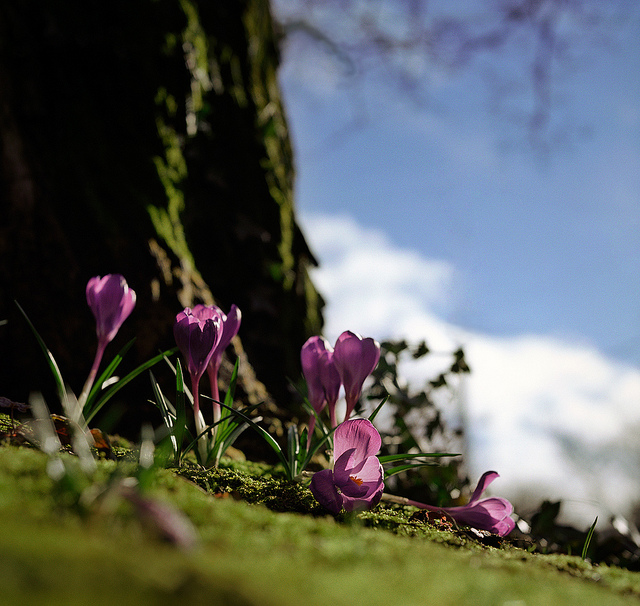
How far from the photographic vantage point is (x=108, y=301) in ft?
5.41

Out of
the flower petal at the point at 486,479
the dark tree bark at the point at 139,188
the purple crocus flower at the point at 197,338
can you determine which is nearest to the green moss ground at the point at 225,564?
the flower petal at the point at 486,479

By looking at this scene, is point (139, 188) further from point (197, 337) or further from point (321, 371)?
point (321, 371)

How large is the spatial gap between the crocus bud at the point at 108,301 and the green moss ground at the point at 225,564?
25.5 inches

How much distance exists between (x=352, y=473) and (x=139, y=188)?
188 cm

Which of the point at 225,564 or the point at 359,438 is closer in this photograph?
the point at 225,564

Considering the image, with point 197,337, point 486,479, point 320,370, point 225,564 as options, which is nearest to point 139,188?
point 197,337

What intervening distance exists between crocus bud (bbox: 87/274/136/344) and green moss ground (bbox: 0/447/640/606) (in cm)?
65

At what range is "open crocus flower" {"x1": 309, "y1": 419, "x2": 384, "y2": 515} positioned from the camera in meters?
1.19

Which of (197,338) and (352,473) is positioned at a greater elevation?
(197,338)

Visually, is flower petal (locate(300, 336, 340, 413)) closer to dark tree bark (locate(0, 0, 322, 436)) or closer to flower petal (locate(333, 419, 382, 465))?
flower petal (locate(333, 419, 382, 465))

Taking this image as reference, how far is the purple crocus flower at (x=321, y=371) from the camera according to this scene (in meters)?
1.61

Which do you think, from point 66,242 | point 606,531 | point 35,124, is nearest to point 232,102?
point 35,124

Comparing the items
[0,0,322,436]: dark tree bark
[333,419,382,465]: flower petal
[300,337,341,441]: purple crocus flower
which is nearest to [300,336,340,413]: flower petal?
[300,337,341,441]: purple crocus flower

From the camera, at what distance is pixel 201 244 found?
2.86 metres
